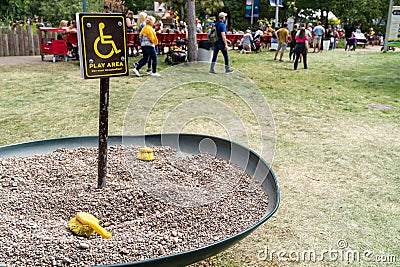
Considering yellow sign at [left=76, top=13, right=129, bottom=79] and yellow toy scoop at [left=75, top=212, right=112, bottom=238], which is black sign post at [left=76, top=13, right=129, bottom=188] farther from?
yellow toy scoop at [left=75, top=212, right=112, bottom=238]

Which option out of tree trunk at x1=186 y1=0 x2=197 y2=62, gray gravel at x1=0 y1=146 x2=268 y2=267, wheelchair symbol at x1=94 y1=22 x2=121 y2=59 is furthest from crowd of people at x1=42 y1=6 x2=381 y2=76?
wheelchair symbol at x1=94 y1=22 x2=121 y2=59

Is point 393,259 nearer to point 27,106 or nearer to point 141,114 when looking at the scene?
point 141,114

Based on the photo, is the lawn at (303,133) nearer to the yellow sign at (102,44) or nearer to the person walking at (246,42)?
the yellow sign at (102,44)

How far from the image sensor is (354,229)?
10.6 feet

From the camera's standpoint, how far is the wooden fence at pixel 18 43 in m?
15.4

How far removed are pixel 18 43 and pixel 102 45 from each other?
14.9 metres

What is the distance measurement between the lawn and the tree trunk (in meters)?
2.03

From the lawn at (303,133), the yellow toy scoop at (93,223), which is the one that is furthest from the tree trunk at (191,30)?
the yellow toy scoop at (93,223)

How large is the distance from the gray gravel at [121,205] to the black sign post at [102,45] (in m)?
0.80

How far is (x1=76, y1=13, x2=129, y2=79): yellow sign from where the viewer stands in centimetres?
256

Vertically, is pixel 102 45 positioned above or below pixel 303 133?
above

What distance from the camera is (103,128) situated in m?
2.95

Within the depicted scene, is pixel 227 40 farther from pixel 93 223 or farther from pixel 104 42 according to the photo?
pixel 93 223

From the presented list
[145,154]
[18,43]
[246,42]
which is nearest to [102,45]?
[145,154]
